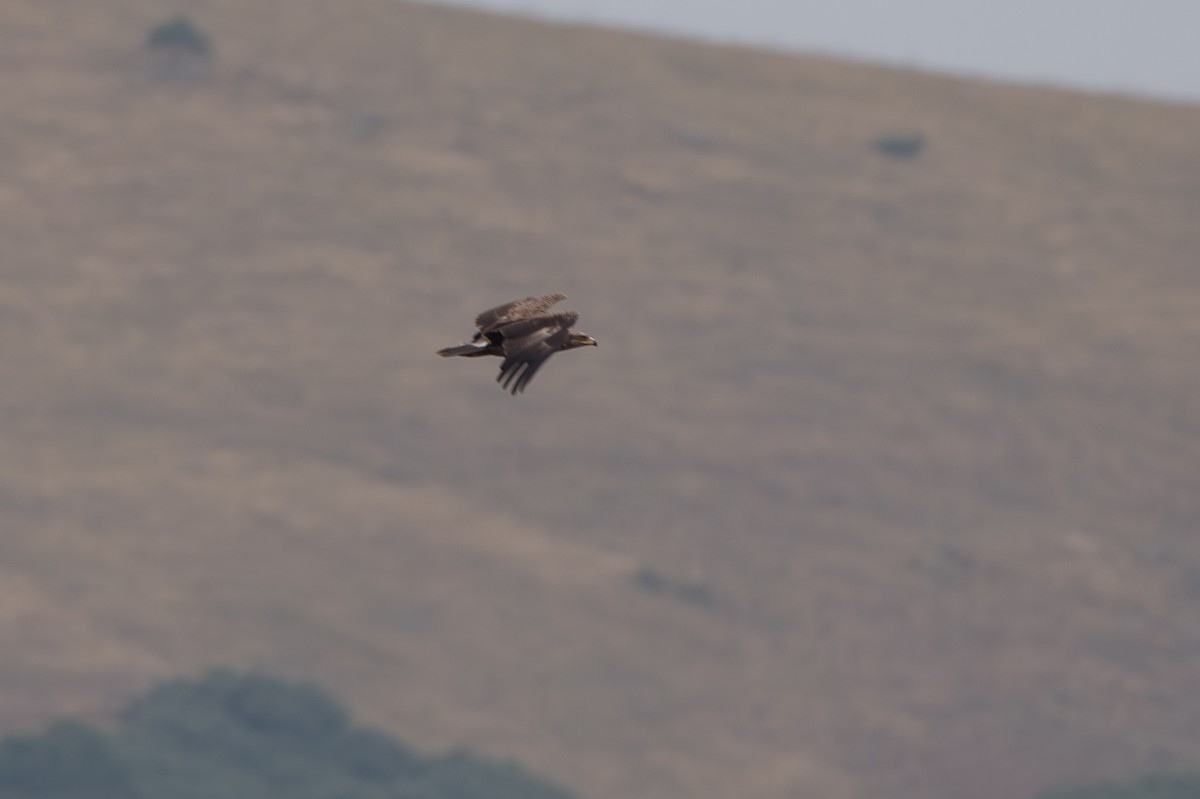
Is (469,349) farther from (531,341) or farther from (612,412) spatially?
(612,412)

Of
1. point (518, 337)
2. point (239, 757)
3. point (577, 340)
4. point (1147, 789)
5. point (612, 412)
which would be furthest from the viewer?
point (612, 412)

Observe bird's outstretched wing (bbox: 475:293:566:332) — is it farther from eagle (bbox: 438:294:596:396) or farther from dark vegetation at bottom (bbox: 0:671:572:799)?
dark vegetation at bottom (bbox: 0:671:572:799)

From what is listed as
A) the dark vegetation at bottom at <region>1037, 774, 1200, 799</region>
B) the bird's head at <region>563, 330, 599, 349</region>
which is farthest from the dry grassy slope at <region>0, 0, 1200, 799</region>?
the bird's head at <region>563, 330, 599, 349</region>

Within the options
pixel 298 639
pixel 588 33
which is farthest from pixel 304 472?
pixel 588 33

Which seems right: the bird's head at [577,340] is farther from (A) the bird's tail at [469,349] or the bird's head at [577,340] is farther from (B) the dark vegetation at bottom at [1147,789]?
(B) the dark vegetation at bottom at [1147,789]

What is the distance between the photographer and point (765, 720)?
7994 cm

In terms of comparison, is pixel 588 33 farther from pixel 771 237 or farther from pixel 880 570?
pixel 880 570

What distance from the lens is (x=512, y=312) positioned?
17344 millimetres

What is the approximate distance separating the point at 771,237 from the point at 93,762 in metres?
37.8

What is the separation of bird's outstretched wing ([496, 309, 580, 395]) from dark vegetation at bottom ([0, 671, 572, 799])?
60.0m

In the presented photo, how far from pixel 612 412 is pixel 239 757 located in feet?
57.3

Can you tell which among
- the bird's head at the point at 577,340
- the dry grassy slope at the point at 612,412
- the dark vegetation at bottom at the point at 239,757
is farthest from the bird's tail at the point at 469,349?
the dark vegetation at bottom at the point at 239,757

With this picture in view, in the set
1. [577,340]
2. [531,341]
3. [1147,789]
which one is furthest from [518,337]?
[1147,789]

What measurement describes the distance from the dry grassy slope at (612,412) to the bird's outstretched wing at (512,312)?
5926 centimetres
